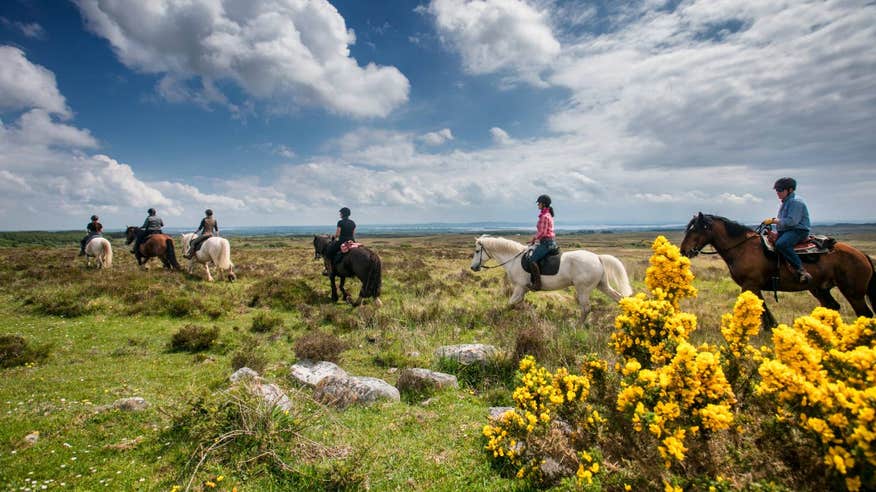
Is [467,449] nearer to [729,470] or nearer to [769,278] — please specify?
[729,470]

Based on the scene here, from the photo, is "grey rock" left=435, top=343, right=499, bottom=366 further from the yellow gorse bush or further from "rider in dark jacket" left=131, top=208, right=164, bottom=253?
"rider in dark jacket" left=131, top=208, right=164, bottom=253

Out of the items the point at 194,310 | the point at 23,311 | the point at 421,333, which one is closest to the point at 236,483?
the point at 421,333

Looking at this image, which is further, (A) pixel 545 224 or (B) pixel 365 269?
(B) pixel 365 269

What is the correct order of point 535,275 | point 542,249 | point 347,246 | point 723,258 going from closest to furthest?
point 723,258
point 542,249
point 535,275
point 347,246

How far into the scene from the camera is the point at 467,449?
3.93 meters

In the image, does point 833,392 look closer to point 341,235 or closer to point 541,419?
point 541,419

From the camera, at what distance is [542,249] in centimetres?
1001

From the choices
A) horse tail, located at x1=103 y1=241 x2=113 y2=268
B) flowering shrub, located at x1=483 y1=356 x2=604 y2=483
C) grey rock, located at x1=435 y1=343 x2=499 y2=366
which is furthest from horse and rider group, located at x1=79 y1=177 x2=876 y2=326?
horse tail, located at x1=103 y1=241 x2=113 y2=268

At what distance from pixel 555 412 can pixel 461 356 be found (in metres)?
3.11

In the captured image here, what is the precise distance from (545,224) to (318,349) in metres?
6.82

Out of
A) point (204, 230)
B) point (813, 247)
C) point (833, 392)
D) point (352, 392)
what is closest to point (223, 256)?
point (204, 230)

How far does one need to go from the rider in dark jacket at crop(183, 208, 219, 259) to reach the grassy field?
3.17 m

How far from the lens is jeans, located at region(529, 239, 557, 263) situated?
9992mm

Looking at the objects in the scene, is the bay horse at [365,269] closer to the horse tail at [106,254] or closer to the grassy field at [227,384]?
the grassy field at [227,384]
